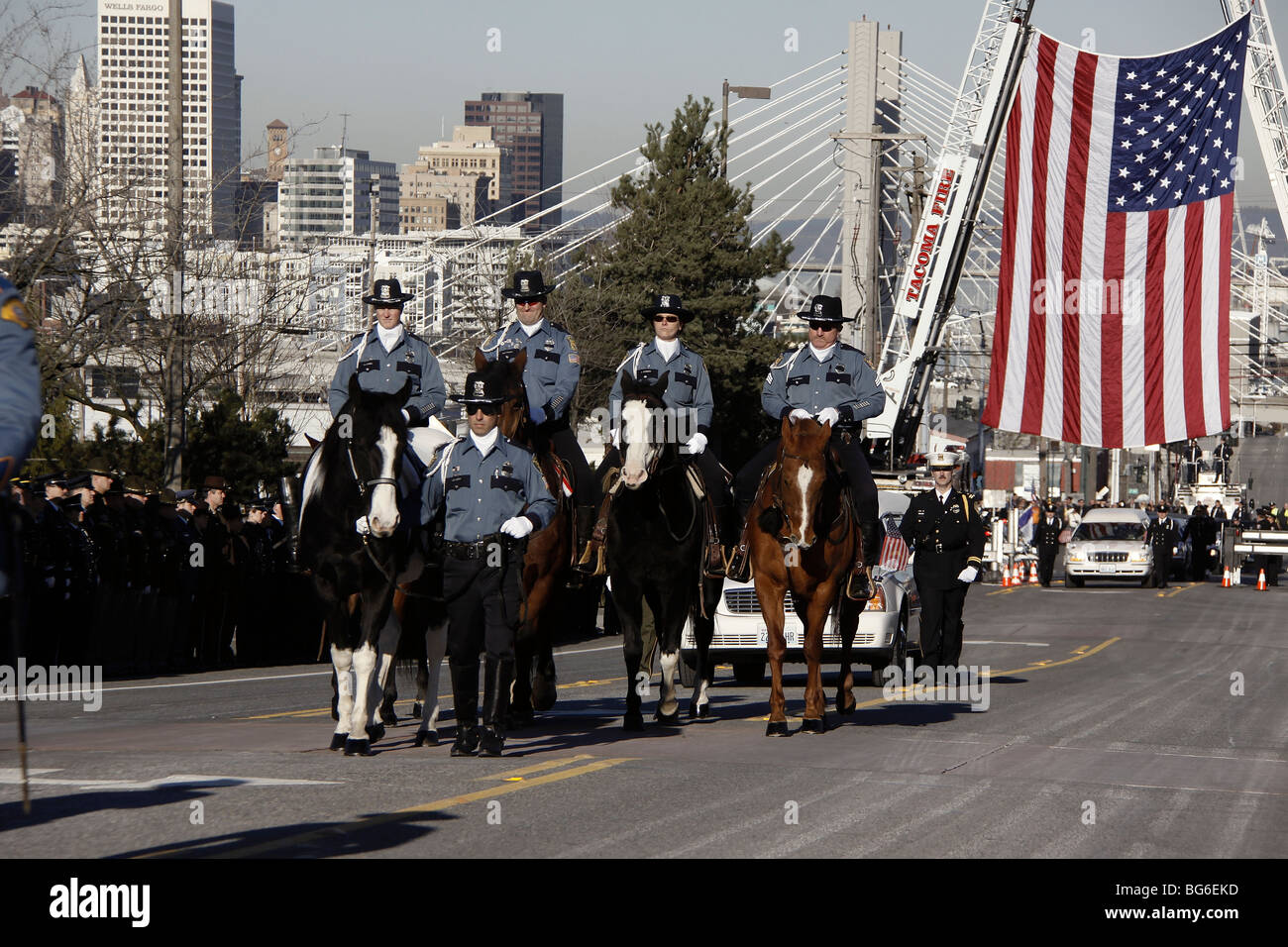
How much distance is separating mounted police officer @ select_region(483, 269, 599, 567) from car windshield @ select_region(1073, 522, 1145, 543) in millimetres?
35266

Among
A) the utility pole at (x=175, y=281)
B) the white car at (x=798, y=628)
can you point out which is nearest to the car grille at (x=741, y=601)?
the white car at (x=798, y=628)

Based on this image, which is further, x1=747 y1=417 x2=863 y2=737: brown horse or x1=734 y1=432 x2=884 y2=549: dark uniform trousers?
x1=734 y1=432 x2=884 y2=549: dark uniform trousers

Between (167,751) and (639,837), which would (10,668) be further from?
(639,837)

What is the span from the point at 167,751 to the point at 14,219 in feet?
58.6

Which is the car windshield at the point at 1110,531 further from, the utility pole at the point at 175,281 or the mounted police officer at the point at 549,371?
the mounted police officer at the point at 549,371

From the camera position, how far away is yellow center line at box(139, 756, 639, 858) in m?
8.62

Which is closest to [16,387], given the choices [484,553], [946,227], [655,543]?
[484,553]

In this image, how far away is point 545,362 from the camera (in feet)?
49.2

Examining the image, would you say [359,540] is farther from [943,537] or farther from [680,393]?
[943,537]

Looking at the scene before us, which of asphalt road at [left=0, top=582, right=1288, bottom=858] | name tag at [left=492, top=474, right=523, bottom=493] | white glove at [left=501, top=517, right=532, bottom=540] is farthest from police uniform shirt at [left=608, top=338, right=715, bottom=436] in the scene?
asphalt road at [left=0, top=582, right=1288, bottom=858]

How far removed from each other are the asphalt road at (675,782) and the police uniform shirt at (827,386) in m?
2.51
